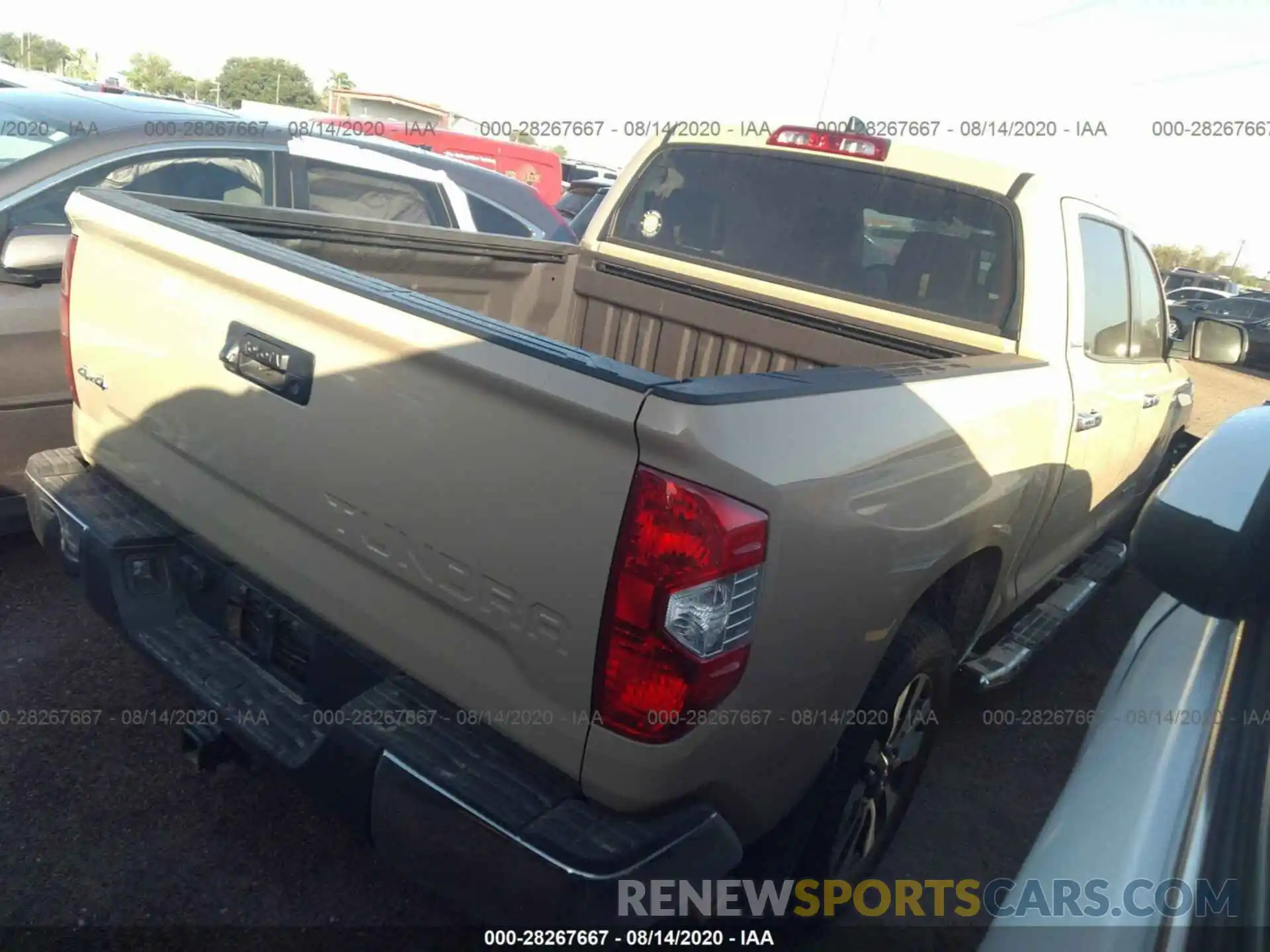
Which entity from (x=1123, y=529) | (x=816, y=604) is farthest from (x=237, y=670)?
(x=1123, y=529)

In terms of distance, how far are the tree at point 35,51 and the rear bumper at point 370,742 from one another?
177ft

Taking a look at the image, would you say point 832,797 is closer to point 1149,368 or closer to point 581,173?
point 1149,368

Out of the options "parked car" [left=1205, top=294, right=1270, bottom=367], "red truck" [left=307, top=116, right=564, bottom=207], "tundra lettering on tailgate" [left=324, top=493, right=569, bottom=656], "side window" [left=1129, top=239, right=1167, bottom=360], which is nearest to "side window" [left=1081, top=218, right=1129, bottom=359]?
"side window" [left=1129, top=239, right=1167, bottom=360]

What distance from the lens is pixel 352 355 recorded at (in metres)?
1.97

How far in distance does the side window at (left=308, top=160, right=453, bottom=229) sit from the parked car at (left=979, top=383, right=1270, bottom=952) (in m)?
3.87

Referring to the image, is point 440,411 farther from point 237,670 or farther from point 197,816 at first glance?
point 197,816

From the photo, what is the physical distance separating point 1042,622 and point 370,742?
2796 mm

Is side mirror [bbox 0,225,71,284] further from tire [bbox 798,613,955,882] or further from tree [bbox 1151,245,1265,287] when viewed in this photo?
tree [bbox 1151,245,1265,287]

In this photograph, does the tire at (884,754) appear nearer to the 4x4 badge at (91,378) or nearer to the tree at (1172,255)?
the 4x4 badge at (91,378)

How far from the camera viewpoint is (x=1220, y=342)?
4406 mm

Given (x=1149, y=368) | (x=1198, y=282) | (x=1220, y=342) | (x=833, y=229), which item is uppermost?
(x=833, y=229)

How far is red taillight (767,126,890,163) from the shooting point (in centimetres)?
345

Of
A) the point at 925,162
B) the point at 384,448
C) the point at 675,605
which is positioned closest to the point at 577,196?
the point at 925,162

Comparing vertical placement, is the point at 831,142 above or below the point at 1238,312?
above
